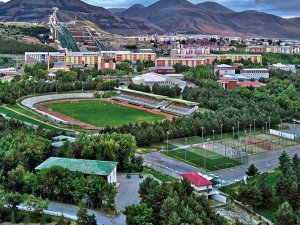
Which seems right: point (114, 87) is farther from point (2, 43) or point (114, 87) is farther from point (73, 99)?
point (2, 43)

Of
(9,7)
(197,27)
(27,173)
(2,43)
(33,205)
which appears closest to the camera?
(33,205)

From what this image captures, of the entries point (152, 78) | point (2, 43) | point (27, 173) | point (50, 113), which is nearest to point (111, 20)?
point (2, 43)

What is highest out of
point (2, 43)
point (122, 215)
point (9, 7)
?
point (9, 7)

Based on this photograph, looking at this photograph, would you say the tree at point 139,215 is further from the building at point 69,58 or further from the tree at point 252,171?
the building at point 69,58

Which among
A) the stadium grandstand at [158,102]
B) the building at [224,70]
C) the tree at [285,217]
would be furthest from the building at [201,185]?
the building at [224,70]

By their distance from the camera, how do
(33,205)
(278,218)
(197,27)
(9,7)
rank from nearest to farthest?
(278,218)
(33,205)
(9,7)
(197,27)

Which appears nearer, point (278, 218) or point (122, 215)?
point (278, 218)
